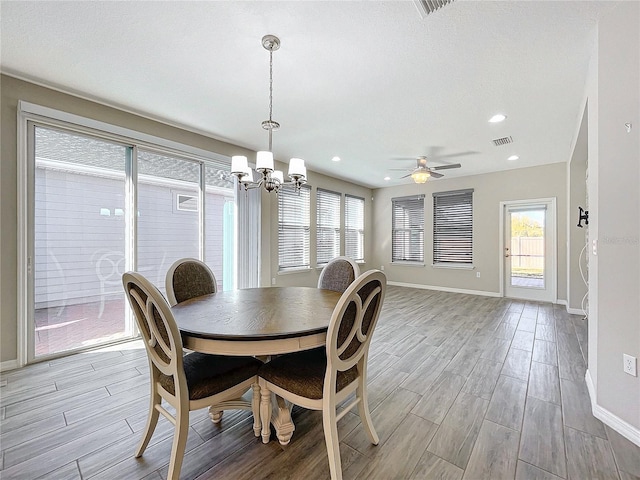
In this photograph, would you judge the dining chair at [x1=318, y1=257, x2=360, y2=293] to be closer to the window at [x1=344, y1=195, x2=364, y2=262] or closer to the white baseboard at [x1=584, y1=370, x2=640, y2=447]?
the white baseboard at [x1=584, y1=370, x2=640, y2=447]

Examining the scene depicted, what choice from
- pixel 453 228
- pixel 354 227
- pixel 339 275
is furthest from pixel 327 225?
pixel 339 275

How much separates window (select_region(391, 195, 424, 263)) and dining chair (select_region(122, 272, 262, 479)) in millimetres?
5992

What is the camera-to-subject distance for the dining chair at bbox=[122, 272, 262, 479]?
51.1 inches

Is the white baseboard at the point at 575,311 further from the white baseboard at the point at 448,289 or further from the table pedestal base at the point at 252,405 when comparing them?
the table pedestal base at the point at 252,405

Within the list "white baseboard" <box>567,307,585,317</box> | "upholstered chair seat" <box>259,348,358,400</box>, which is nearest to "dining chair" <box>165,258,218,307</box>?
"upholstered chair seat" <box>259,348,358,400</box>

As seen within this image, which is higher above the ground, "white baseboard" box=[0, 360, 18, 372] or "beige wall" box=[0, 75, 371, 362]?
"beige wall" box=[0, 75, 371, 362]

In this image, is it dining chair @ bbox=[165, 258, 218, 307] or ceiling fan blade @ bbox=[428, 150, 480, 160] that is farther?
ceiling fan blade @ bbox=[428, 150, 480, 160]

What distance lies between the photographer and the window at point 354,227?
691 centimetres

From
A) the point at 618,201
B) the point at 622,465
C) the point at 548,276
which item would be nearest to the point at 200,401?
the point at 622,465

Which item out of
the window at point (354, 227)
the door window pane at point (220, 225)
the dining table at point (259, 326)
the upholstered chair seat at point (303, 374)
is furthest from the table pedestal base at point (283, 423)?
the window at point (354, 227)

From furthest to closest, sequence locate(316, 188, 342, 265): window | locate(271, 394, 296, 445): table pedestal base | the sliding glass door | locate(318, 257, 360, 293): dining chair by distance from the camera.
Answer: locate(316, 188, 342, 265): window < the sliding glass door < locate(318, 257, 360, 293): dining chair < locate(271, 394, 296, 445): table pedestal base

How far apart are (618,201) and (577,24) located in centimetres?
123

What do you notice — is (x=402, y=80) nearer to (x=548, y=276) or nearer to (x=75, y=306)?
(x=75, y=306)

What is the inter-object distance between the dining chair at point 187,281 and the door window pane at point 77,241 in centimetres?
144
